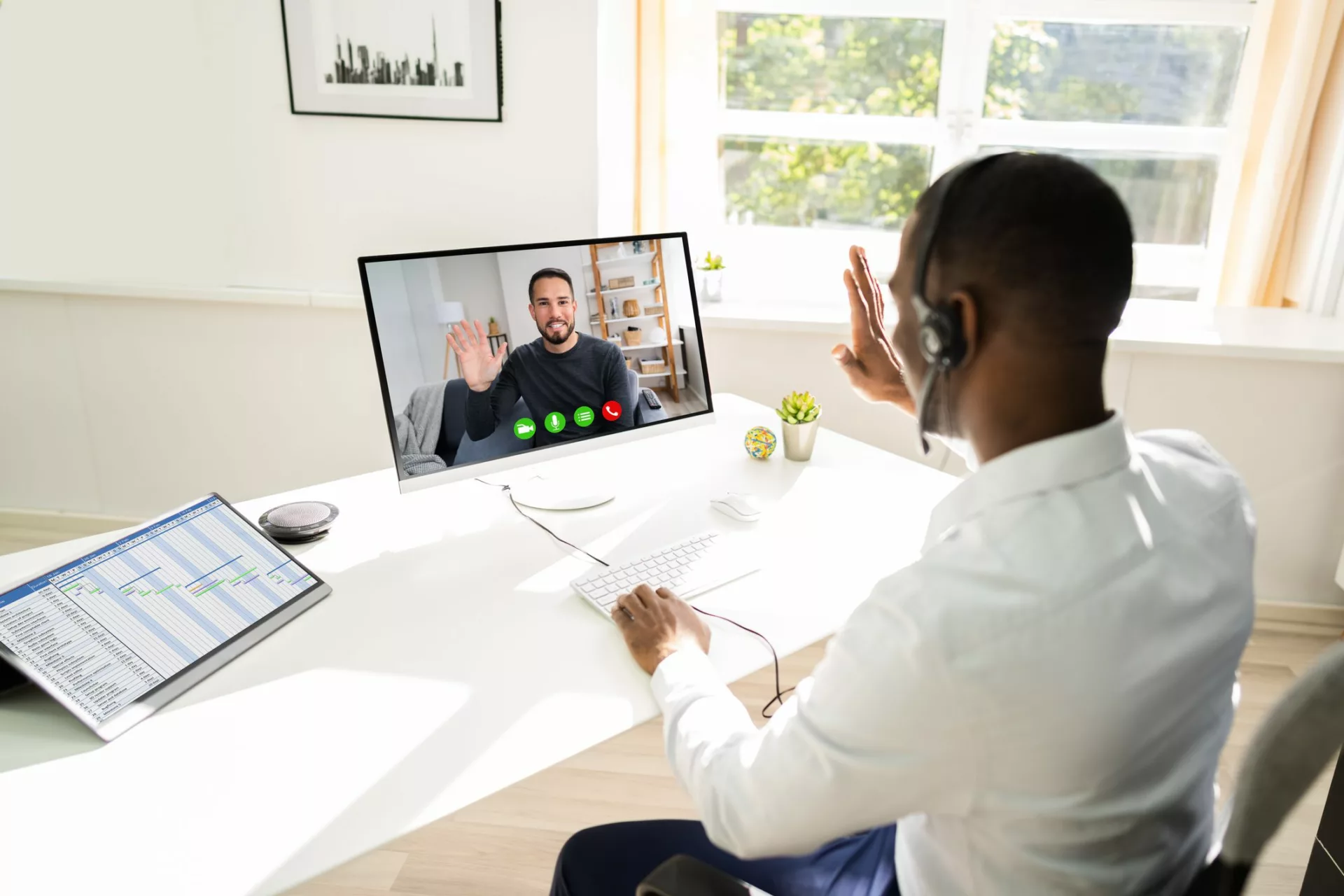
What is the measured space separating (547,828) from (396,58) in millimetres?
1964

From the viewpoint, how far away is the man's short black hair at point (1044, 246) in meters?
0.76

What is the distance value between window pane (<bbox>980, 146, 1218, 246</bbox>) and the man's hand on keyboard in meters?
2.13

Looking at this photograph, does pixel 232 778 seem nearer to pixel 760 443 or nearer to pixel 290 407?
pixel 760 443

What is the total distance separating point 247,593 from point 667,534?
642 mm

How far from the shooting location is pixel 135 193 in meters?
2.75

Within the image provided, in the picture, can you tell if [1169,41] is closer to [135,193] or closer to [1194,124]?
[1194,124]

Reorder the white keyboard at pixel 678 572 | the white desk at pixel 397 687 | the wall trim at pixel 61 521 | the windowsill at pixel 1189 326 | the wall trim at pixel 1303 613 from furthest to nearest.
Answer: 1. the wall trim at pixel 61 521
2. the wall trim at pixel 1303 613
3. the windowsill at pixel 1189 326
4. the white keyboard at pixel 678 572
5. the white desk at pixel 397 687

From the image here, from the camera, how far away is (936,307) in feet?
2.66

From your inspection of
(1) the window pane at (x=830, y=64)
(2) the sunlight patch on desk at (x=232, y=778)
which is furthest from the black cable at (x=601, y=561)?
(1) the window pane at (x=830, y=64)

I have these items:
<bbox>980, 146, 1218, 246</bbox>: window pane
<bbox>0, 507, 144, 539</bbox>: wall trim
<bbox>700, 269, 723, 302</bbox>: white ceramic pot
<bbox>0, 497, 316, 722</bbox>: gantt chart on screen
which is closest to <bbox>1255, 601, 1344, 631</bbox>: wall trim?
<bbox>980, 146, 1218, 246</bbox>: window pane

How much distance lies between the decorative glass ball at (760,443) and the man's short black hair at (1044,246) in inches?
42.6

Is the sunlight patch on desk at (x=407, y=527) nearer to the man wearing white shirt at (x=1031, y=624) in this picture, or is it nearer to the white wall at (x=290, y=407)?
the man wearing white shirt at (x=1031, y=624)

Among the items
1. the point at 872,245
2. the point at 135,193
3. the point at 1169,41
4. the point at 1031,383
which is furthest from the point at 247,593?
the point at 1169,41

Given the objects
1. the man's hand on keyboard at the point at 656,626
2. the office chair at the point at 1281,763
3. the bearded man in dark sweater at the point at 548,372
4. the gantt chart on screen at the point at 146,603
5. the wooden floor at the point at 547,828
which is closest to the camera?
the office chair at the point at 1281,763
